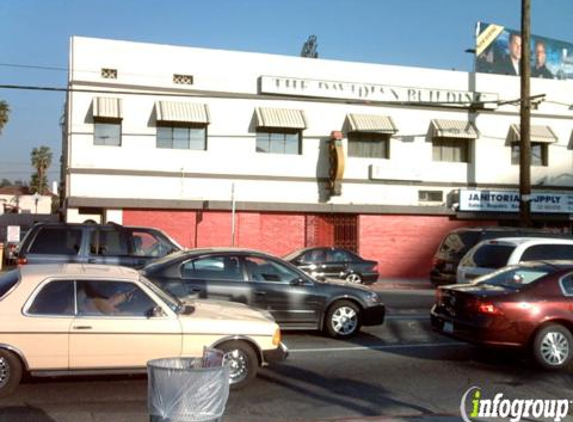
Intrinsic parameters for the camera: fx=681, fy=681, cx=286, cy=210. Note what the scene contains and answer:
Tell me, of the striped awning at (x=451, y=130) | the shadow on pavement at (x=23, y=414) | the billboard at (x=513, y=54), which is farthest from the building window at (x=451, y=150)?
the shadow on pavement at (x=23, y=414)

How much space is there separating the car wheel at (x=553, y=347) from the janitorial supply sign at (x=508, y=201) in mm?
17817

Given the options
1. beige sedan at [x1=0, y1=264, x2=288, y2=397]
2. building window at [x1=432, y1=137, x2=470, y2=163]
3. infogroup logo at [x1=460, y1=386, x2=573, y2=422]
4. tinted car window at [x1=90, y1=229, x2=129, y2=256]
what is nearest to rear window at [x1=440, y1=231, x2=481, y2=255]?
tinted car window at [x1=90, y1=229, x2=129, y2=256]

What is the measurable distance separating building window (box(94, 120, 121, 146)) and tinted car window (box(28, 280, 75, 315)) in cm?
1656

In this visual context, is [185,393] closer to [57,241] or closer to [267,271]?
[267,271]

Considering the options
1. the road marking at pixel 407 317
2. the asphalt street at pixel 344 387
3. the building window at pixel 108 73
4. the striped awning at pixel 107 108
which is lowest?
the asphalt street at pixel 344 387

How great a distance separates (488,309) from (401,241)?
689 inches

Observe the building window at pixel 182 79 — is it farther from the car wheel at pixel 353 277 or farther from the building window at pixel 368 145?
the car wheel at pixel 353 277

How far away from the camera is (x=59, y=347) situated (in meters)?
7.23

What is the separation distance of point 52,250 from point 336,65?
1554cm

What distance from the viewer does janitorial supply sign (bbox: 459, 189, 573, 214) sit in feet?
88.3

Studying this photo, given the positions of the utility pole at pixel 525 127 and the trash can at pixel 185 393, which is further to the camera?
the utility pole at pixel 525 127

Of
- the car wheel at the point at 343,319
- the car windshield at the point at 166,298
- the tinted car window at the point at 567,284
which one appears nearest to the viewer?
the car windshield at the point at 166,298

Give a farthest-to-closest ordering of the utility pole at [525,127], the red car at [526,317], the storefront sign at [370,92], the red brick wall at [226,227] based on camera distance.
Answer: the storefront sign at [370,92], the red brick wall at [226,227], the utility pole at [525,127], the red car at [526,317]

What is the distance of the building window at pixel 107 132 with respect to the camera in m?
23.2
